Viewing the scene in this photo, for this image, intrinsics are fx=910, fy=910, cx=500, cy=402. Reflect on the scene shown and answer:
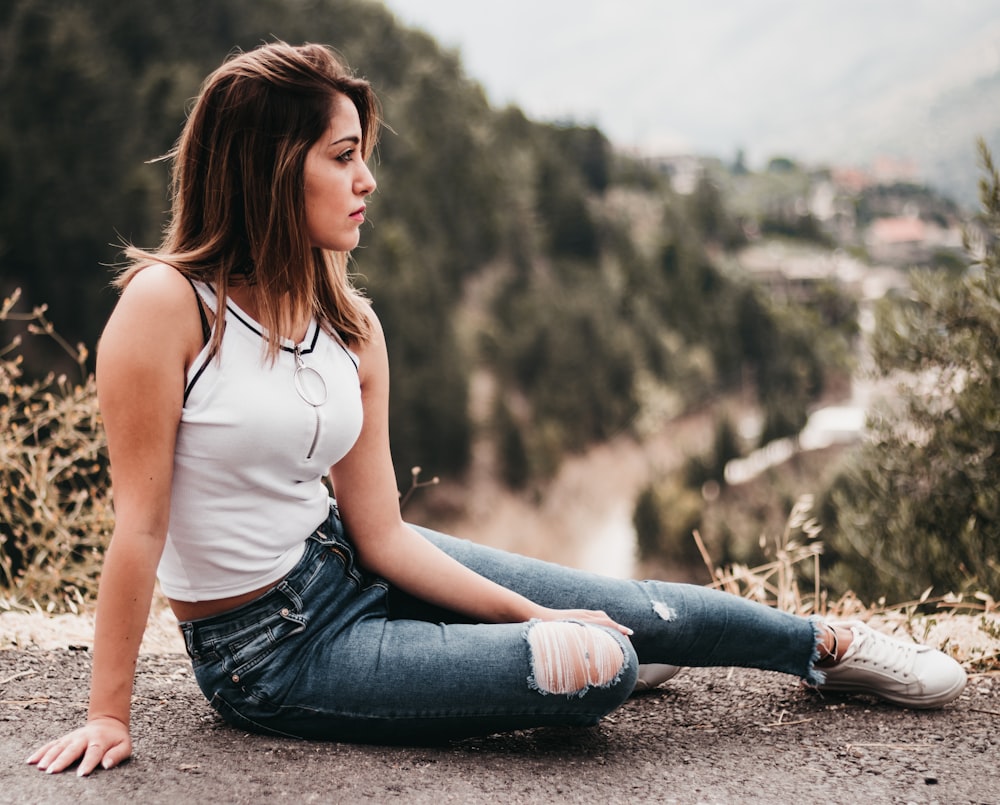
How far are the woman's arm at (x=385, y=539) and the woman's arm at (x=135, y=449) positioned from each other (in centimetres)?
45

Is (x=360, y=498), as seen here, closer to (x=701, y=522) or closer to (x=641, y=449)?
(x=701, y=522)

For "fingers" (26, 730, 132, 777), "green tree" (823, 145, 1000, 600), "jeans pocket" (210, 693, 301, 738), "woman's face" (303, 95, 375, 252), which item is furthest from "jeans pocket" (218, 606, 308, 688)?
"green tree" (823, 145, 1000, 600)

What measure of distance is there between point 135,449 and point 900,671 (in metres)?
1.89

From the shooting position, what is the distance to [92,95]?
24047mm

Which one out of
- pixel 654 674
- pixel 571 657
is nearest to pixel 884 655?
pixel 654 674

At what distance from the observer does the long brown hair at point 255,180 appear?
5.82 ft

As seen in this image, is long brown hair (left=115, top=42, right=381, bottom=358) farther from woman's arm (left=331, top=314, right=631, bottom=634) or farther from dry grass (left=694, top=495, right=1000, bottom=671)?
dry grass (left=694, top=495, right=1000, bottom=671)

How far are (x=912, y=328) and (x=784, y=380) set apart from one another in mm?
40900

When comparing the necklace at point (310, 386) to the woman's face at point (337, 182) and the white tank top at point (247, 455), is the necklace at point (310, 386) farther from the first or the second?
the woman's face at point (337, 182)

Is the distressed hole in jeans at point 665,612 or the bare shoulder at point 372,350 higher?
the bare shoulder at point 372,350

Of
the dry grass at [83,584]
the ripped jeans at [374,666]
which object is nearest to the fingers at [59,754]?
the ripped jeans at [374,666]

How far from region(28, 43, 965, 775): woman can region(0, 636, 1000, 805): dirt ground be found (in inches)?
3.0

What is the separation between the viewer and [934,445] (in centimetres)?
627

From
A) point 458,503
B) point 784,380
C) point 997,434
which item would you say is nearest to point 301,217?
point 997,434
